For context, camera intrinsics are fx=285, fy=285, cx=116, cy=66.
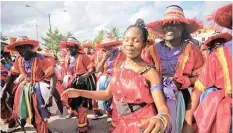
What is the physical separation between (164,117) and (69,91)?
35.5 inches

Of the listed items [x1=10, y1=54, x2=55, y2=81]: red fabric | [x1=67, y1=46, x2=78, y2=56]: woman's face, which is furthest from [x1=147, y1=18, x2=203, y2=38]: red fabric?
[x1=67, y1=46, x2=78, y2=56]: woman's face

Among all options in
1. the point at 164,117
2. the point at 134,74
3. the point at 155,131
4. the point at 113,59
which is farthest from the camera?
the point at 113,59

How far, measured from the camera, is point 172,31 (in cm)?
312

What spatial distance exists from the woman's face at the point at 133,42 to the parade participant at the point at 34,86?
8.56 ft

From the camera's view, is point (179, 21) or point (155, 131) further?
point (179, 21)

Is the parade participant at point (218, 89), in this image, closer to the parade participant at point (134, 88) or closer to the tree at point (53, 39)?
the parade participant at point (134, 88)

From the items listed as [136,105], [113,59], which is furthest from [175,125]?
[113,59]

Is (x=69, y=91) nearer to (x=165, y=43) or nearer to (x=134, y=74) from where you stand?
(x=134, y=74)

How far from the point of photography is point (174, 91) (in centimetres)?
281

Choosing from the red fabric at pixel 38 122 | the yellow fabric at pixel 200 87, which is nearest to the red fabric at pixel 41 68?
the red fabric at pixel 38 122

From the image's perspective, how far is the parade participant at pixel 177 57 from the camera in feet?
9.55

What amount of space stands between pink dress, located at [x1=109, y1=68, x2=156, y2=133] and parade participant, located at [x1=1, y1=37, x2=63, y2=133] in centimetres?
253

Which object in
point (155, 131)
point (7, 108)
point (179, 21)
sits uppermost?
point (179, 21)

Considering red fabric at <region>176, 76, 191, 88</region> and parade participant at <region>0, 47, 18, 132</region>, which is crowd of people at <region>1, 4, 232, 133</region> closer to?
red fabric at <region>176, 76, 191, 88</region>
